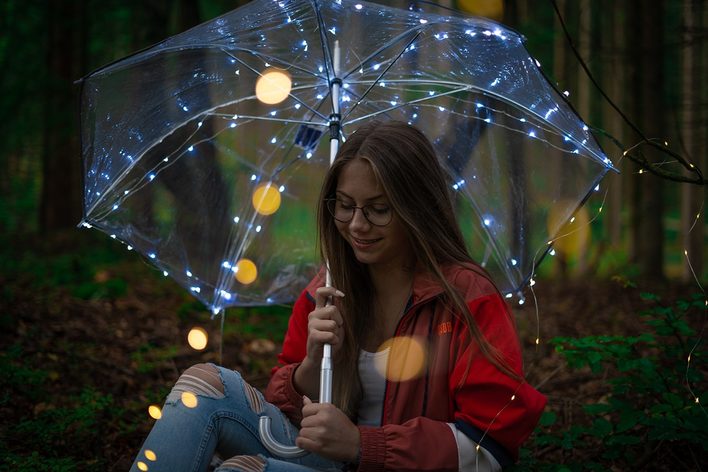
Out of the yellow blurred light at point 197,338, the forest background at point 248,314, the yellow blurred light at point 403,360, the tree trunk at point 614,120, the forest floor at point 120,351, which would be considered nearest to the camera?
the yellow blurred light at point 403,360

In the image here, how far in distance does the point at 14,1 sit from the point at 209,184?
30.2 feet

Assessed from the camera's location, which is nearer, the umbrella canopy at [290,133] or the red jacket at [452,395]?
the red jacket at [452,395]

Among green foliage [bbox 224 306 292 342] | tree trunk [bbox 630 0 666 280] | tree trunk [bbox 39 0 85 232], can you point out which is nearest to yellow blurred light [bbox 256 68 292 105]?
Result: green foliage [bbox 224 306 292 342]

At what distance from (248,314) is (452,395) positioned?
16.5 feet

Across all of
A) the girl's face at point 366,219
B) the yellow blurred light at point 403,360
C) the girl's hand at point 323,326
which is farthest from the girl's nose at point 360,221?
the yellow blurred light at point 403,360

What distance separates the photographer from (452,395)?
2523 mm

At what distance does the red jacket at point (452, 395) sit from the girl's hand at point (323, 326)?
0.80 ft

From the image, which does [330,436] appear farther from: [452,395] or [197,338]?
[197,338]

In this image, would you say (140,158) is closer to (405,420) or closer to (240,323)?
(405,420)

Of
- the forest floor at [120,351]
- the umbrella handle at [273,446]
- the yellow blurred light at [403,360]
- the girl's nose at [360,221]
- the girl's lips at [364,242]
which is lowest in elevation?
the forest floor at [120,351]

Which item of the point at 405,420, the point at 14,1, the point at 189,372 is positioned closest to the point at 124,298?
the point at 189,372

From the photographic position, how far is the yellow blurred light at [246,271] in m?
3.58

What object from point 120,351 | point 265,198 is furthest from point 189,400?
point 120,351

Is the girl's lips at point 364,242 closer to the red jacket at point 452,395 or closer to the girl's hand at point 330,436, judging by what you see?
the red jacket at point 452,395
